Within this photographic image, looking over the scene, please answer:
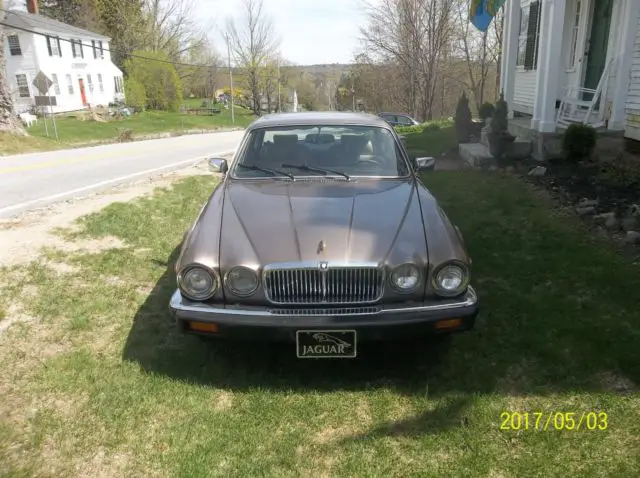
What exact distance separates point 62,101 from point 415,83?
2546cm

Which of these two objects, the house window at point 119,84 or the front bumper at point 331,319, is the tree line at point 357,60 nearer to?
the house window at point 119,84

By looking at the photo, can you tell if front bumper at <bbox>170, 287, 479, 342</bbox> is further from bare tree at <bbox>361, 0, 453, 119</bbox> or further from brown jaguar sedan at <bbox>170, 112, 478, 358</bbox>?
bare tree at <bbox>361, 0, 453, 119</bbox>

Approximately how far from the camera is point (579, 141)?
7605 millimetres

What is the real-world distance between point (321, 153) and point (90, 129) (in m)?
27.9

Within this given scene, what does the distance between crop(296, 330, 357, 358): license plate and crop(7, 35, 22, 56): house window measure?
40.0 meters

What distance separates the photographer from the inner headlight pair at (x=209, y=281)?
2922 mm

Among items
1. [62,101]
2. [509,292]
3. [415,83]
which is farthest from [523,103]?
[62,101]

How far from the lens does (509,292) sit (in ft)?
14.1

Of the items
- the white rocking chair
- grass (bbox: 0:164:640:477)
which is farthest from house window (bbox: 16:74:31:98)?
grass (bbox: 0:164:640:477)

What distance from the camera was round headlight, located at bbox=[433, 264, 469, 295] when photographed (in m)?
2.97

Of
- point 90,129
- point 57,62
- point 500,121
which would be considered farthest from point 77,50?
point 500,121

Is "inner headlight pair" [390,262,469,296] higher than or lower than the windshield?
lower

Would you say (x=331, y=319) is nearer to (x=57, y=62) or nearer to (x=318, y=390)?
(x=318, y=390)

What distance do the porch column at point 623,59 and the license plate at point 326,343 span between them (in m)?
7.53
